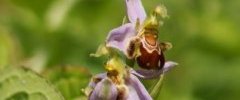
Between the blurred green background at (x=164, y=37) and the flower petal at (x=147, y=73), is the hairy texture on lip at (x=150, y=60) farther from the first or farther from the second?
the blurred green background at (x=164, y=37)

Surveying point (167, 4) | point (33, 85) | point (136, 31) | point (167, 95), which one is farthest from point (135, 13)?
point (167, 4)

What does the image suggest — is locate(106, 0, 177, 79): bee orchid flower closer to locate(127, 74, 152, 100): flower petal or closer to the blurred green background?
locate(127, 74, 152, 100): flower petal

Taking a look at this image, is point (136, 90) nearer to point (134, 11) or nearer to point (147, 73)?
Answer: point (147, 73)

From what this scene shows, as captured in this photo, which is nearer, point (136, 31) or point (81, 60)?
point (136, 31)

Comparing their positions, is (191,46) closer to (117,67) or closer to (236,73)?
(236,73)

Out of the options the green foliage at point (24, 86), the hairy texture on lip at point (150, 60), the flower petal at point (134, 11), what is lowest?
the hairy texture on lip at point (150, 60)

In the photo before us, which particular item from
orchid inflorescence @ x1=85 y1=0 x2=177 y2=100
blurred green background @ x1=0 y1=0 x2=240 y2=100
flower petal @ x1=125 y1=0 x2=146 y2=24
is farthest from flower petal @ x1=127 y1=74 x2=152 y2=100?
blurred green background @ x1=0 y1=0 x2=240 y2=100

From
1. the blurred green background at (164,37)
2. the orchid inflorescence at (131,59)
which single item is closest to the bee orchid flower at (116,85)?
the orchid inflorescence at (131,59)
